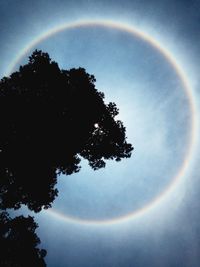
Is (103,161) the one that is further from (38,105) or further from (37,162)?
(38,105)

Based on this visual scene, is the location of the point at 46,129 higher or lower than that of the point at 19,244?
higher

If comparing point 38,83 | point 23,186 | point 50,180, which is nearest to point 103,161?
point 50,180

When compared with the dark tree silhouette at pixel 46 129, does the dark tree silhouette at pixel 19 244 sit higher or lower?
lower

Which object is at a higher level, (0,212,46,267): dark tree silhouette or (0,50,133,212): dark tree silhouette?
(0,50,133,212): dark tree silhouette
